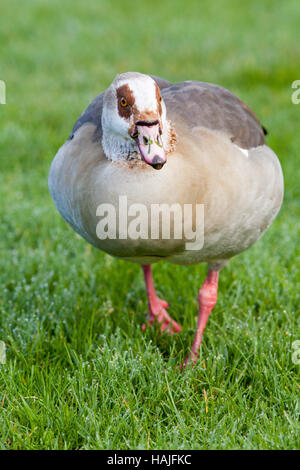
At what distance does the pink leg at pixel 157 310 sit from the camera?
3508mm

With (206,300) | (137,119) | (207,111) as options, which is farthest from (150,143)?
(206,300)

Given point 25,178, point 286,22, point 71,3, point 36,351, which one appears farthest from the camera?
point 71,3

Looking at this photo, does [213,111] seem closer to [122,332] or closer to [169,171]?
[169,171]

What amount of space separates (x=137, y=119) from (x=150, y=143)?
12 cm

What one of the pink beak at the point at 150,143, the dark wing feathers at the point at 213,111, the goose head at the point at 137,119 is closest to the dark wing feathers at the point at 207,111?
the dark wing feathers at the point at 213,111

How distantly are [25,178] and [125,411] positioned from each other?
145 inches

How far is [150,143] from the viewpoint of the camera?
2209 millimetres

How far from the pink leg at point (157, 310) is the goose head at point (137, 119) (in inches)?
53.5

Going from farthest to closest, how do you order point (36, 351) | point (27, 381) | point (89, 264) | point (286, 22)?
point (286, 22) < point (89, 264) < point (36, 351) < point (27, 381)

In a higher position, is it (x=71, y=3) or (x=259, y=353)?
(x=71, y=3)

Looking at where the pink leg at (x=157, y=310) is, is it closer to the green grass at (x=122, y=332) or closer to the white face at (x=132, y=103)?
the green grass at (x=122, y=332)

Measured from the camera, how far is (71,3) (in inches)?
467
